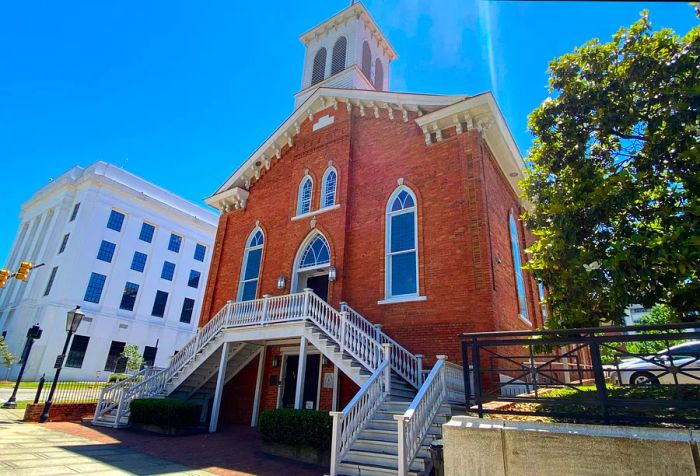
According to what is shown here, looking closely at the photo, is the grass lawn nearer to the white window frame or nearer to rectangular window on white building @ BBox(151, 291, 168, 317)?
the white window frame

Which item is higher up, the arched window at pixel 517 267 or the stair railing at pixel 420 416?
the arched window at pixel 517 267

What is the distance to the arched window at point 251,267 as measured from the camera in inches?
695

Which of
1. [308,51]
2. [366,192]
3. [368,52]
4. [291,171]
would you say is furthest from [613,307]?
[308,51]

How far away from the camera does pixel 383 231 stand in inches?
563

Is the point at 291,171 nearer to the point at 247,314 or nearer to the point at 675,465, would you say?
the point at 247,314

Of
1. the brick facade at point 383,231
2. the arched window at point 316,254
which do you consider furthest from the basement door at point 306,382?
the arched window at point 316,254

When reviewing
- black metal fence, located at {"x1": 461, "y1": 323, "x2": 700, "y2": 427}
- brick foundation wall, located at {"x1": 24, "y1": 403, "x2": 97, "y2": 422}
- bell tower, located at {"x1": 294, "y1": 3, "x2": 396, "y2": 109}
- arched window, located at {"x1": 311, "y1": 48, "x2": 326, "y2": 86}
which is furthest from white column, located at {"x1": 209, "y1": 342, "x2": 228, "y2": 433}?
arched window, located at {"x1": 311, "y1": 48, "x2": 326, "y2": 86}

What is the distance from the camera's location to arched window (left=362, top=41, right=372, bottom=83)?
22.1m

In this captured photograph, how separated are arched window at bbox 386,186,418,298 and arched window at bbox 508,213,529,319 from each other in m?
4.49

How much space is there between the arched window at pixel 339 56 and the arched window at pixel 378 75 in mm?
2271

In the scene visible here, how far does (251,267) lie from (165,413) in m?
7.33

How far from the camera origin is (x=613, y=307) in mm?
7023

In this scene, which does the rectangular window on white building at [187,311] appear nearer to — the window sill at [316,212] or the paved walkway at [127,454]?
the paved walkway at [127,454]

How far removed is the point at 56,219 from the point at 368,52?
1261 inches
